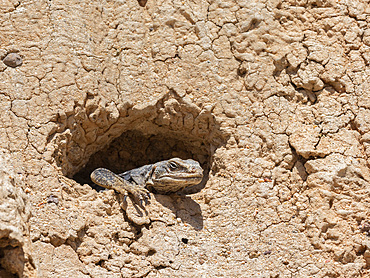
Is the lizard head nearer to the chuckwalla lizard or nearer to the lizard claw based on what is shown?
the chuckwalla lizard

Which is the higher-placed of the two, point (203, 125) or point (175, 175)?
point (203, 125)

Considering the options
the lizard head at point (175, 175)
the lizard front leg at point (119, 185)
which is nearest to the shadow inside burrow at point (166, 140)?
the lizard head at point (175, 175)

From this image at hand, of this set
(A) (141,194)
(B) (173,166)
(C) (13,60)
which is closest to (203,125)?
(B) (173,166)

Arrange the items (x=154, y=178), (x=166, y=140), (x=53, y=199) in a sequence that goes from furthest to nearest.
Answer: (x=166, y=140) < (x=154, y=178) < (x=53, y=199)

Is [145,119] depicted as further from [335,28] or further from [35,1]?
[335,28]

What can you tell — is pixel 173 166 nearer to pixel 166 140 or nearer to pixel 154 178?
pixel 154 178

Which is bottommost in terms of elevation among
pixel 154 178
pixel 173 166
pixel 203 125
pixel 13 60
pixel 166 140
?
pixel 166 140

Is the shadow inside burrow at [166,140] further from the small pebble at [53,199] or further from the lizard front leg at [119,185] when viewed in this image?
the small pebble at [53,199]

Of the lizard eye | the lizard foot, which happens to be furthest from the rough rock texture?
the lizard eye
